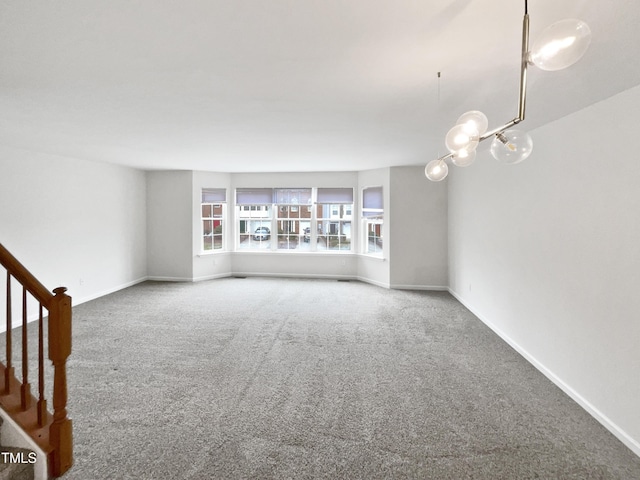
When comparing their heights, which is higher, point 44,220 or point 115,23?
point 115,23

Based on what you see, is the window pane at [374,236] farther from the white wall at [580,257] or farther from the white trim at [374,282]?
the white wall at [580,257]

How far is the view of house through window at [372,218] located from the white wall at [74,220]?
4909 mm

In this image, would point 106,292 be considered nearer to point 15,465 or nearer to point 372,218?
point 15,465

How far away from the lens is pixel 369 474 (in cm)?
190

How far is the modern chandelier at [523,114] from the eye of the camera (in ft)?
3.42

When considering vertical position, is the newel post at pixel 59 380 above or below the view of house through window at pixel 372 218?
below

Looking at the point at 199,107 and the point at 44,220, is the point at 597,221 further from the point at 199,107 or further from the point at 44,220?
the point at 44,220

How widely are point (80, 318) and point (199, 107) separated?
3786 mm

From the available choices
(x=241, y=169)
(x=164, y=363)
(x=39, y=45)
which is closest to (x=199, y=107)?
(x=39, y=45)

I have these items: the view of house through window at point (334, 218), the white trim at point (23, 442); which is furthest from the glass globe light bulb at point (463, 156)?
the view of house through window at point (334, 218)

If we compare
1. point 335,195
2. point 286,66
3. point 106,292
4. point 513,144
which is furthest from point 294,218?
point 513,144

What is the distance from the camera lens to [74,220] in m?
5.36

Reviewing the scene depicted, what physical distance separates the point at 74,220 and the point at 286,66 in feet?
16.8

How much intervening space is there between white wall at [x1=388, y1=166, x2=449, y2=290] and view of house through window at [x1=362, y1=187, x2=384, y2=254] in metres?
0.44
